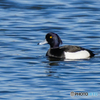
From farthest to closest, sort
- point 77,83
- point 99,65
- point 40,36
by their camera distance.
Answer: point 40,36, point 99,65, point 77,83

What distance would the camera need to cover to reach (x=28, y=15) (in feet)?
69.7

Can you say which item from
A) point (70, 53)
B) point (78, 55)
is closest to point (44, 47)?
point (70, 53)

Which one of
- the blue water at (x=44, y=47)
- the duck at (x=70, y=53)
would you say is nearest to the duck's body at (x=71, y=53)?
the duck at (x=70, y=53)

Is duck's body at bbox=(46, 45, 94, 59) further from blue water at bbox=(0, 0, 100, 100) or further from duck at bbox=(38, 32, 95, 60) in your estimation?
blue water at bbox=(0, 0, 100, 100)

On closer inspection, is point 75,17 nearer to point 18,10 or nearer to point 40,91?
point 18,10

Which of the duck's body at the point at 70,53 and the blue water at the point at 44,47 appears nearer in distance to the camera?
the blue water at the point at 44,47

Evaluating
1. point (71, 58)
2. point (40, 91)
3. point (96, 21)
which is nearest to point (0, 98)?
point (40, 91)

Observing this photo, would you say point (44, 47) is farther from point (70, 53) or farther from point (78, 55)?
point (78, 55)

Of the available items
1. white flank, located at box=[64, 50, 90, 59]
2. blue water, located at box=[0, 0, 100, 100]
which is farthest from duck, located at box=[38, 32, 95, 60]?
blue water, located at box=[0, 0, 100, 100]

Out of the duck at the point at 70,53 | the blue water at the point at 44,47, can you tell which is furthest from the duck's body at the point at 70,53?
the blue water at the point at 44,47

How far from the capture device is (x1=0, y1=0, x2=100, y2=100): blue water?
456 inches

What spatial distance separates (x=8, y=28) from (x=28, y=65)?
17.6 ft

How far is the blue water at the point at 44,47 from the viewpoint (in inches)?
456

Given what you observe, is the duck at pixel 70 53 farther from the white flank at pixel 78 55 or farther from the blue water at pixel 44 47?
the blue water at pixel 44 47
